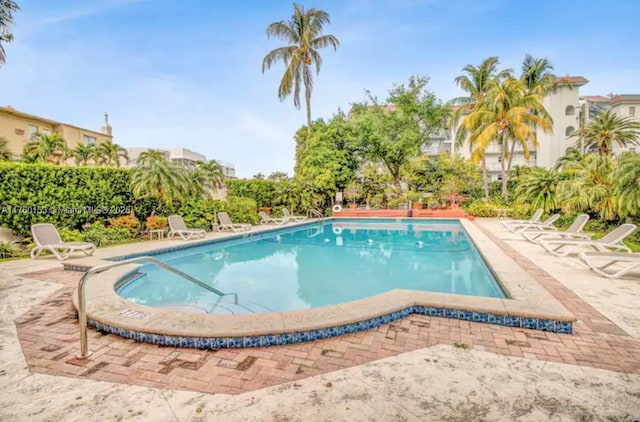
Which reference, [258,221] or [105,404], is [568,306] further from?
[258,221]

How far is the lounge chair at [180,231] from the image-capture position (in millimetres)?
11566

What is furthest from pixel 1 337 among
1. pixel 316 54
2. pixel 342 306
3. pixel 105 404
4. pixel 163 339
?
pixel 316 54

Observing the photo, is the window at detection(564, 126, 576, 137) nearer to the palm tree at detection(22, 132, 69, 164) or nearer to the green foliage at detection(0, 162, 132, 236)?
the green foliage at detection(0, 162, 132, 236)

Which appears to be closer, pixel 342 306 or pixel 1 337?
pixel 1 337

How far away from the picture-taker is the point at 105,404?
7.77ft

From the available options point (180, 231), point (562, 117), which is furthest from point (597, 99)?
point (180, 231)

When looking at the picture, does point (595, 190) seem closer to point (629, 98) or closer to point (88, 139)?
point (629, 98)

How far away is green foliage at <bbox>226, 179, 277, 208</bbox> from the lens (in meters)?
19.0

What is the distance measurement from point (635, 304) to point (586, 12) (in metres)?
11.5

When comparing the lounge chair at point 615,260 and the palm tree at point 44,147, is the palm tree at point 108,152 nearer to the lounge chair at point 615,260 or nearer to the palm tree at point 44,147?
the palm tree at point 44,147

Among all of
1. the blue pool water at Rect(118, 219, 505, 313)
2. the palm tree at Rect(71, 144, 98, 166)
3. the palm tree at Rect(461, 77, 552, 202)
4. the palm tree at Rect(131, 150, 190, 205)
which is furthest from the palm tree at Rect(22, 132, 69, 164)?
the palm tree at Rect(461, 77, 552, 202)

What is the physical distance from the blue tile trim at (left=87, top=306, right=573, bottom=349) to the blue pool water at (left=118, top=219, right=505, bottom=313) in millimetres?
1898

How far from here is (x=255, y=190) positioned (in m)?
19.5

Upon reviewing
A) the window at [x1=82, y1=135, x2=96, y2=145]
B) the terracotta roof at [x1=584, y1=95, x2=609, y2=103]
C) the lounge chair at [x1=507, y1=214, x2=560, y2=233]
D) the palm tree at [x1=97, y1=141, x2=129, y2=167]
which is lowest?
the lounge chair at [x1=507, y1=214, x2=560, y2=233]
